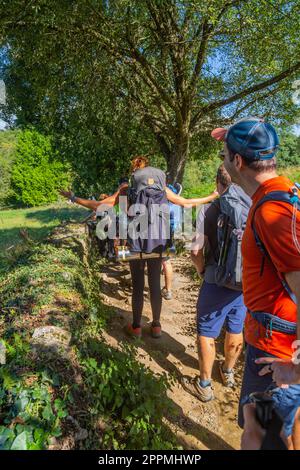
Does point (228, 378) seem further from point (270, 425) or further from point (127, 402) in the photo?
point (270, 425)

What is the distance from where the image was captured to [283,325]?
171cm

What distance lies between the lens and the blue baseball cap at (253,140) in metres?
1.68

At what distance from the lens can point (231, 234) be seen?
9.18ft

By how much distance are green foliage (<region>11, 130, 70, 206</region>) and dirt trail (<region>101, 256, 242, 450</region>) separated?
15.5 meters

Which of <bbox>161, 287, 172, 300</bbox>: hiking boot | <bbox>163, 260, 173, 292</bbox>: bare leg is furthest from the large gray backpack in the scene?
<bbox>161, 287, 172, 300</bbox>: hiking boot

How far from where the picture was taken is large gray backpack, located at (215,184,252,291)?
2736 mm

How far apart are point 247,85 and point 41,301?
709cm

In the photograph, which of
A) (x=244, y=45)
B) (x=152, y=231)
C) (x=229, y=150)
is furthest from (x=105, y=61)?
(x=229, y=150)

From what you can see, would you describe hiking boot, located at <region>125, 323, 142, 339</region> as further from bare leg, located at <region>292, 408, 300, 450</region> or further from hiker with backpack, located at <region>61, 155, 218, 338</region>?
bare leg, located at <region>292, 408, 300, 450</region>

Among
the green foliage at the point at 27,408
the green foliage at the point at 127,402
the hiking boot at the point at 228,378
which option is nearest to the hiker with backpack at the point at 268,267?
the green foliage at the point at 127,402

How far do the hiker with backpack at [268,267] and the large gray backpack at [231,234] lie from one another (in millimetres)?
906

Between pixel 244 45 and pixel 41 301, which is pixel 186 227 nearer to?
pixel 244 45

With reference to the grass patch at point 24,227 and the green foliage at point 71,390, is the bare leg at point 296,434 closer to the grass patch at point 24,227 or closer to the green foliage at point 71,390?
the green foliage at point 71,390

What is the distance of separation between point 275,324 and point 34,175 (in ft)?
69.9
